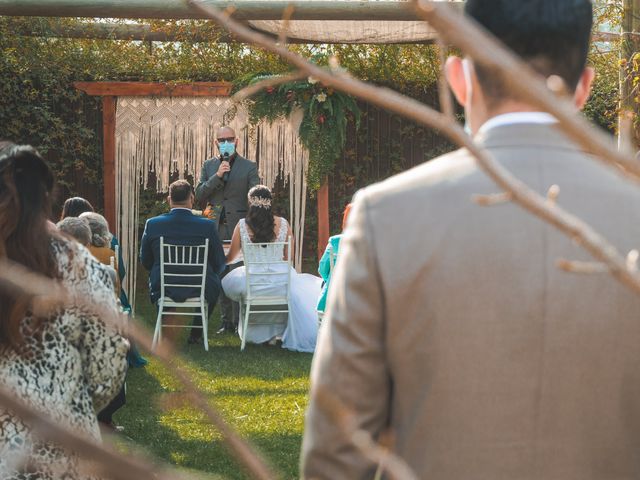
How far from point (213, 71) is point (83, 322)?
340 inches

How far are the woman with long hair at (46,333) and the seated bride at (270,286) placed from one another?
5.72 m

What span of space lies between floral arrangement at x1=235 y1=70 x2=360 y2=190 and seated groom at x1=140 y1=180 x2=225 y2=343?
6.16 feet

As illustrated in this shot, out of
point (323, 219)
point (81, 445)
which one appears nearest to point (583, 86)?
point (81, 445)

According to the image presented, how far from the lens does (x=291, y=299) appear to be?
882cm

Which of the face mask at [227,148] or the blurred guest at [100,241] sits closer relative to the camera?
the blurred guest at [100,241]

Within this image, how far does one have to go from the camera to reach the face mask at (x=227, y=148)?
9500 millimetres

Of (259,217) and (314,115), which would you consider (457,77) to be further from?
(314,115)

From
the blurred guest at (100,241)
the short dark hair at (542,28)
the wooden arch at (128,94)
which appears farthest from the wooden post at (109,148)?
the short dark hair at (542,28)

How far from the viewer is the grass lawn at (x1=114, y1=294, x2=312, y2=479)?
17.3ft

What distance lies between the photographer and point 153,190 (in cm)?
1172

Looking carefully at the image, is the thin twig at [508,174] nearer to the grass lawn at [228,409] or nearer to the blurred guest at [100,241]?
the grass lawn at [228,409]

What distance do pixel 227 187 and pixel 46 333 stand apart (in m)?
6.74

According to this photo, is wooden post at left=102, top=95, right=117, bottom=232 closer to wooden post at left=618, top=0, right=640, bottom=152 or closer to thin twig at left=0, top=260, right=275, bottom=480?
wooden post at left=618, top=0, right=640, bottom=152

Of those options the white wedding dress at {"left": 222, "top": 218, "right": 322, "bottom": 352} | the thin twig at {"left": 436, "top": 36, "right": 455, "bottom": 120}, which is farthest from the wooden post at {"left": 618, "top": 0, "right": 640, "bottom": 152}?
the thin twig at {"left": 436, "top": 36, "right": 455, "bottom": 120}
